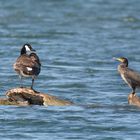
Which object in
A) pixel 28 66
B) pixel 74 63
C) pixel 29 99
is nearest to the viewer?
pixel 29 99

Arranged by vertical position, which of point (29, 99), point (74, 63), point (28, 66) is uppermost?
point (28, 66)

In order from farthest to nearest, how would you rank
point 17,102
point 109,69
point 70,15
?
point 70,15 < point 109,69 < point 17,102

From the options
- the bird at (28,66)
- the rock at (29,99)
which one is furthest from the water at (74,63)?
the bird at (28,66)

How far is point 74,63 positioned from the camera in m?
28.5

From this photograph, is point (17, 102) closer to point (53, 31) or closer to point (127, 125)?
point (127, 125)

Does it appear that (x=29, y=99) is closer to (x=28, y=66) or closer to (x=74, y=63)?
(x=28, y=66)

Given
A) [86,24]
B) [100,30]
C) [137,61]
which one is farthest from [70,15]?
[137,61]

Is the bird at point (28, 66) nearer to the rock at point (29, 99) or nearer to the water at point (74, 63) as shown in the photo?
the rock at point (29, 99)

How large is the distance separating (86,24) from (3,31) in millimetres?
4901

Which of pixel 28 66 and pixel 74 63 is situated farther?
pixel 74 63

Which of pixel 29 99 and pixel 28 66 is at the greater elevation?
pixel 28 66

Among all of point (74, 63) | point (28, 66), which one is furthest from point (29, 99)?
point (74, 63)

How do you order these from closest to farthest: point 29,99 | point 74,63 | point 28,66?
point 29,99 < point 28,66 < point 74,63

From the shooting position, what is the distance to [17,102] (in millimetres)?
20094
